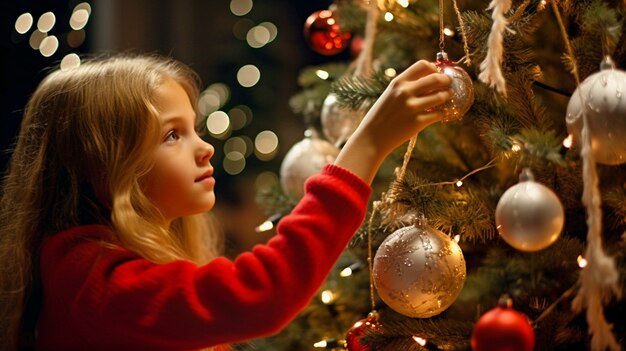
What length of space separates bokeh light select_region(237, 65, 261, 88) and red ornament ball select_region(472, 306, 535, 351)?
65.4 inches

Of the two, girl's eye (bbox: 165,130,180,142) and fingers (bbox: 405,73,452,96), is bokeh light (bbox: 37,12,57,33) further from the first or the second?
fingers (bbox: 405,73,452,96)

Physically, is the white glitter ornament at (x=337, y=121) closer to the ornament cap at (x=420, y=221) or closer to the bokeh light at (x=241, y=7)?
the ornament cap at (x=420, y=221)

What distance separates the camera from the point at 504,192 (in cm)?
82

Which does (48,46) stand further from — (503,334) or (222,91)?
(503,334)

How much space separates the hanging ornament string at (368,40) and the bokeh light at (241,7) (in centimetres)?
123

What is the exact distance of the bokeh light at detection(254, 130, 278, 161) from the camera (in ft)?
7.13

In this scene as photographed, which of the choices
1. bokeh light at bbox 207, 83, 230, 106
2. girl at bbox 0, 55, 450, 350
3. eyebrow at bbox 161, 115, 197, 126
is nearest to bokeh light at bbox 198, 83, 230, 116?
bokeh light at bbox 207, 83, 230, 106

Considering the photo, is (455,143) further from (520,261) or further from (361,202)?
(361,202)

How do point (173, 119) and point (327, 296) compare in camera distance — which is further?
point (327, 296)

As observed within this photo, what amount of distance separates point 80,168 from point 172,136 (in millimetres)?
108

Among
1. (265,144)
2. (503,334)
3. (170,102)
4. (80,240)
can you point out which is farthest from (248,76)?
(503,334)

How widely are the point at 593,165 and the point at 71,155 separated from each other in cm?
55

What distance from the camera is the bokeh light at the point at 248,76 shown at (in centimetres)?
219

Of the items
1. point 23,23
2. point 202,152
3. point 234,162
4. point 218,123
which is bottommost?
point 234,162
